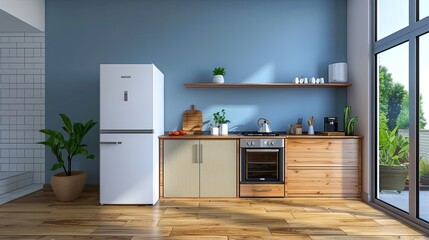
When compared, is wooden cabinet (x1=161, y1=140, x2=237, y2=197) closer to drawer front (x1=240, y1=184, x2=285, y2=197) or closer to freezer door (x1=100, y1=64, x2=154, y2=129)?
drawer front (x1=240, y1=184, x2=285, y2=197)

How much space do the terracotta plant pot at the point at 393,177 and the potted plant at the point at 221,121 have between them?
1931 mm

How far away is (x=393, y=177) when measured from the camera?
11.3 feet

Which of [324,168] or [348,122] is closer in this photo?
[324,168]

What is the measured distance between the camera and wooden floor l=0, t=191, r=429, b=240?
2658mm

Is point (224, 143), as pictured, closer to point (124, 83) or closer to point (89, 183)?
point (124, 83)

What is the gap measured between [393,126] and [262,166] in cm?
153

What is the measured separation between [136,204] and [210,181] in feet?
2.99

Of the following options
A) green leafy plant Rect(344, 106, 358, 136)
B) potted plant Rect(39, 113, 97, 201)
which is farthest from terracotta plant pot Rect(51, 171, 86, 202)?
green leafy plant Rect(344, 106, 358, 136)

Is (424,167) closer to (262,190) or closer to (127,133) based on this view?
(262,190)

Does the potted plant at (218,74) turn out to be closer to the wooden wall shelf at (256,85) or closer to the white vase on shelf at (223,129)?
the wooden wall shelf at (256,85)

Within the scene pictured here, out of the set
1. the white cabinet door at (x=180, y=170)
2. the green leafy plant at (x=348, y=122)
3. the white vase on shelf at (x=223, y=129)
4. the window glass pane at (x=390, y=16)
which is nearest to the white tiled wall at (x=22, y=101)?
the white cabinet door at (x=180, y=170)

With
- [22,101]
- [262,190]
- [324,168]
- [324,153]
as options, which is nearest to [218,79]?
[262,190]

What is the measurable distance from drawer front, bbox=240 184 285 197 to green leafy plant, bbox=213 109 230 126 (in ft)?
2.99

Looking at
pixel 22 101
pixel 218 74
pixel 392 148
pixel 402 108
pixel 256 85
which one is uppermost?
pixel 218 74
